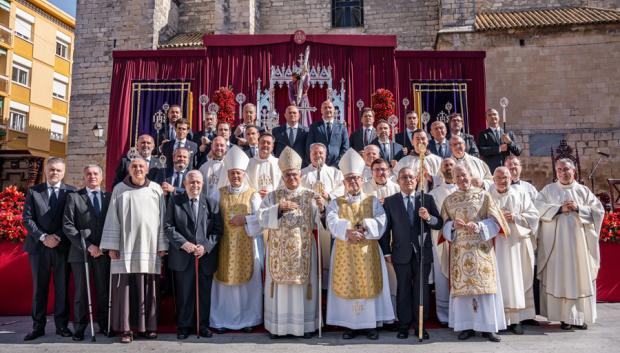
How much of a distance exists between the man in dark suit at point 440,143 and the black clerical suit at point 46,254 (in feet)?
14.5

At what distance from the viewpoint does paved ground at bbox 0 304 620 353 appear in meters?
4.16

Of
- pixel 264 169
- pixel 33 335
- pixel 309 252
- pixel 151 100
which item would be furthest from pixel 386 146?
pixel 151 100

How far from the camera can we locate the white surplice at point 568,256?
4890 millimetres

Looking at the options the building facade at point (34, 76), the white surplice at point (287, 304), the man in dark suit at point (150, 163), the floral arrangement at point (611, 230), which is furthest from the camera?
the building facade at point (34, 76)

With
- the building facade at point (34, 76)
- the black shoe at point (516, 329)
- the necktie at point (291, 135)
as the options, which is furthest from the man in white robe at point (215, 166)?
the building facade at point (34, 76)

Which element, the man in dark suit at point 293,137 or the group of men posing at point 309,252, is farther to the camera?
the man in dark suit at point 293,137

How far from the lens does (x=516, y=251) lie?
4.88 metres

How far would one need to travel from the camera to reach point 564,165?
5.21 metres

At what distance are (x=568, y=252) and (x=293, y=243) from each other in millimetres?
2733

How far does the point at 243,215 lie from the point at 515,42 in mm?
10849

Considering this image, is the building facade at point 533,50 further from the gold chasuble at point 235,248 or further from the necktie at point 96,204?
the necktie at point 96,204

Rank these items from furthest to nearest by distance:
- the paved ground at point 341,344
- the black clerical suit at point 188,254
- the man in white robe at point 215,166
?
1. the man in white robe at point 215,166
2. the black clerical suit at point 188,254
3. the paved ground at point 341,344

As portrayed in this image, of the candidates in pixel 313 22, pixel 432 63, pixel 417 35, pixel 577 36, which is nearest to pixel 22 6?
pixel 313 22

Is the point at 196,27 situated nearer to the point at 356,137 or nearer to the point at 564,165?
the point at 356,137
